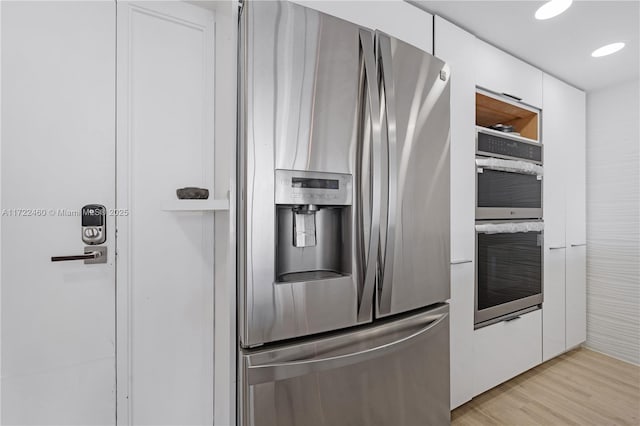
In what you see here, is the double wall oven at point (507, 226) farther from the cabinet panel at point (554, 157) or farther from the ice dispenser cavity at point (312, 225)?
the ice dispenser cavity at point (312, 225)

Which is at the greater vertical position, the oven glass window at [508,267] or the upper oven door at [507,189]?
the upper oven door at [507,189]

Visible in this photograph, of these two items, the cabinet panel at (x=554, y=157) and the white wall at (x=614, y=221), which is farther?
the white wall at (x=614, y=221)

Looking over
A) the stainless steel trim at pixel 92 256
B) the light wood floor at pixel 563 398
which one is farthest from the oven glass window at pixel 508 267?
the stainless steel trim at pixel 92 256

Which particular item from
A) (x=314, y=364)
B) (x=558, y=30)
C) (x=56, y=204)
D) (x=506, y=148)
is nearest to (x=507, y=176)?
(x=506, y=148)

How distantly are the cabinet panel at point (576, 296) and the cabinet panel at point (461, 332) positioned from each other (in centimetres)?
133

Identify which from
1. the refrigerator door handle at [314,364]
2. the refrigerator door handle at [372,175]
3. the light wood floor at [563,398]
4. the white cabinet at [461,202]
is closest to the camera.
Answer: the refrigerator door handle at [314,364]

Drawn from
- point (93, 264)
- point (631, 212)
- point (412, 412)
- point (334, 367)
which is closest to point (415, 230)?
point (334, 367)

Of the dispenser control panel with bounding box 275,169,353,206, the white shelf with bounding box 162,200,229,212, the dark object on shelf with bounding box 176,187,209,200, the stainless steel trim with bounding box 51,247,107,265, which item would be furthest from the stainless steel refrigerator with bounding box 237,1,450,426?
the stainless steel trim with bounding box 51,247,107,265

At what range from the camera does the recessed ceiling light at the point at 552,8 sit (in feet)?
4.91

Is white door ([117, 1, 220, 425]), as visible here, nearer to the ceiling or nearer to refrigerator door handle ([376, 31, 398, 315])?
refrigerator door handle ([376, 31, 398, 315])

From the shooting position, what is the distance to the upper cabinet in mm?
1180

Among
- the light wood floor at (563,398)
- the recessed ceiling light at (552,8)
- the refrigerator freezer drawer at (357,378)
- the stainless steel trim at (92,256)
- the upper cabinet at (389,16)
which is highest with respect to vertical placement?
the recessed ceiling light at (552,8)

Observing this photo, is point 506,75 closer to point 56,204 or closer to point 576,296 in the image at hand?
point 576,296

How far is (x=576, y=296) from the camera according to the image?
2490 mm
